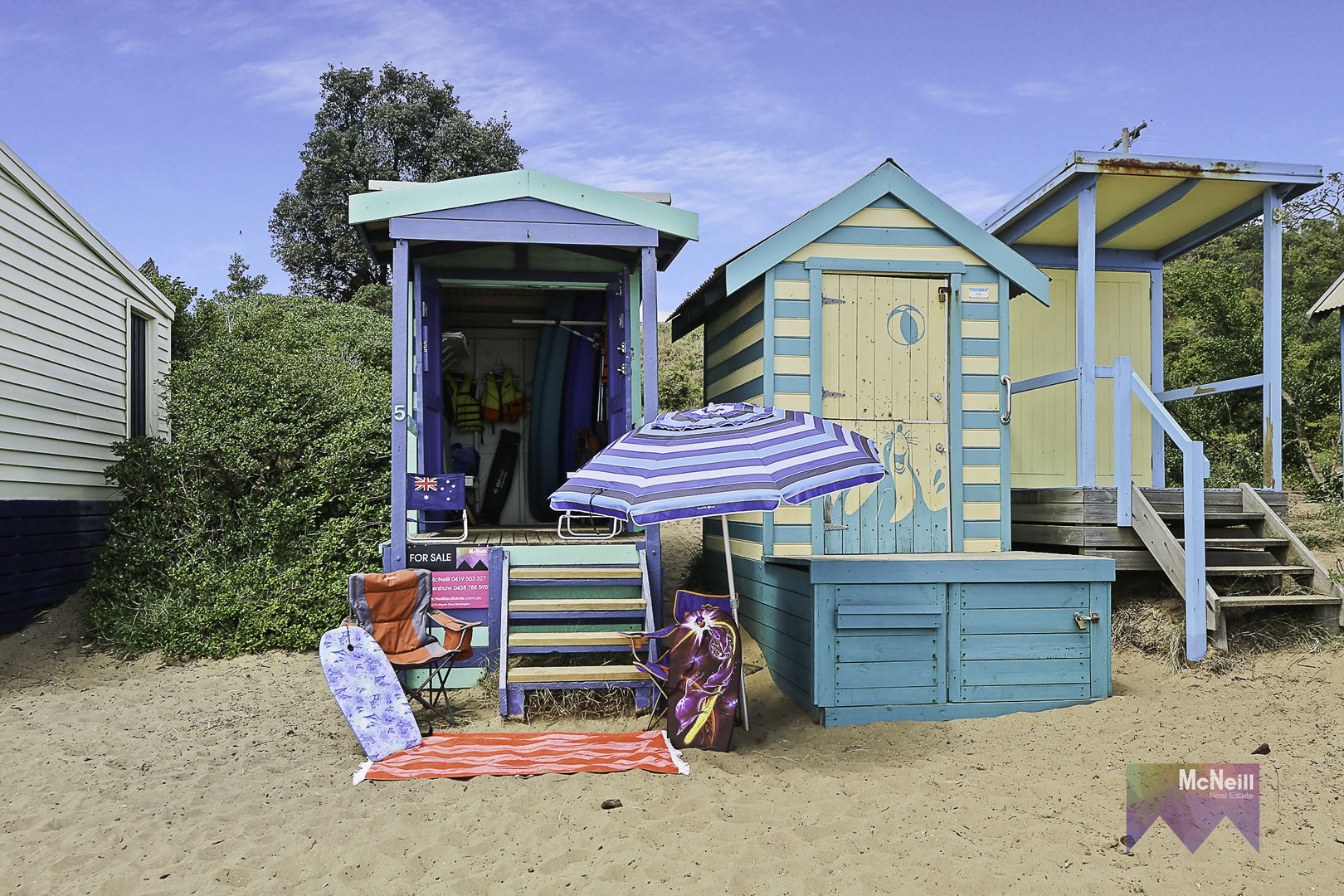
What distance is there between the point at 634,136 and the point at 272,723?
35.3 ft

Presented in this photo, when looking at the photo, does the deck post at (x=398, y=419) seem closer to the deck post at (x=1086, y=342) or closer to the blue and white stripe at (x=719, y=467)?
the blue and white stripe at (x=719, y=467)

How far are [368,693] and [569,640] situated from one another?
1.17 meters

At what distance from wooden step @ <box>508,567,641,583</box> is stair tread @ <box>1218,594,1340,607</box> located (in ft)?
11.6

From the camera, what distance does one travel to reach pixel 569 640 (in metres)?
5.59

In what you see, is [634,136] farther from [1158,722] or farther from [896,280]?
[1158,722]

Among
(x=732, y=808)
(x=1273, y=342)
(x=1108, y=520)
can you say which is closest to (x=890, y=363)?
(x=1108, y=520)

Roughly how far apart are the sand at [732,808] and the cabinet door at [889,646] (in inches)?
8.3

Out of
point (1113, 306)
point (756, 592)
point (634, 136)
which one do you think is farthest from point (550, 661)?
point (634, 136)

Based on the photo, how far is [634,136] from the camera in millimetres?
14250

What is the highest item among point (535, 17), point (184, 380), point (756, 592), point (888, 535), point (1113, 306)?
point (535, 17)

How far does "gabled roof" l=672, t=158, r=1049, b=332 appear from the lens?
610 centimetres

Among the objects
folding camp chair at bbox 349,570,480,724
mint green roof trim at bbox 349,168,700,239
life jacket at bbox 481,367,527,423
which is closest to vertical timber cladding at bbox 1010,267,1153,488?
mint green roof trim at bbox 349,168,700,239

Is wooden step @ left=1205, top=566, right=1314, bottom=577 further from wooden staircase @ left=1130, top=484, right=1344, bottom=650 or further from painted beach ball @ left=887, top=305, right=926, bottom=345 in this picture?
painted beach ball @ left=887, top=305, right=926, bottom=345

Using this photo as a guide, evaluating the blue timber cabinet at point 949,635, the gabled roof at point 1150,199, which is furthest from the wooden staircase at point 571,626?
the gabled roof at point 1150,199
